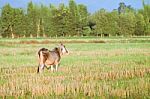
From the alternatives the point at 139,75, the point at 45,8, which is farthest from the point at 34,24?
the point at 139,75

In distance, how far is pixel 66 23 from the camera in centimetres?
9050

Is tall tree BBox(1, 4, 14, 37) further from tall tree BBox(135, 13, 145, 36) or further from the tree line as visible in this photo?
tall tree BBox(135, 13, 145, 36)

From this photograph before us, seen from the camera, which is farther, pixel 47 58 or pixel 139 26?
pixel 139 26

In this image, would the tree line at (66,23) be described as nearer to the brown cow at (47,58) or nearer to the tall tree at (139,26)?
the tall tree at (139,26)

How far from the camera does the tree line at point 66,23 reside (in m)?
89.6

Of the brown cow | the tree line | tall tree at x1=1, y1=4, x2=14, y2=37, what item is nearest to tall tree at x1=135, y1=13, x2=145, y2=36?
the tree line

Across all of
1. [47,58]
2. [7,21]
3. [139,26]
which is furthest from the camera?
[139,26]

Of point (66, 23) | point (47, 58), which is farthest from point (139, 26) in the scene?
point (47, 58)

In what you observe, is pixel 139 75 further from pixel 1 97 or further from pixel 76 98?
pixel 1 97

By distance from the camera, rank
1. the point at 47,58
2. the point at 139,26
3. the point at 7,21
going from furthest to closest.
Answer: the point at 139,26 → the point at 7,21 → the point at 47,58

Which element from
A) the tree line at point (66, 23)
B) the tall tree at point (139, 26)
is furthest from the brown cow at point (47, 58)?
the tall tree at point (139, 26)

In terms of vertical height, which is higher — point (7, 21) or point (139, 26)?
point (7, 21)

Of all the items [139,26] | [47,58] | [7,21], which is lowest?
[47,58]

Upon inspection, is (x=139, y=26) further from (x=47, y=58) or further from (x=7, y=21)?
(x=47, y=58)
